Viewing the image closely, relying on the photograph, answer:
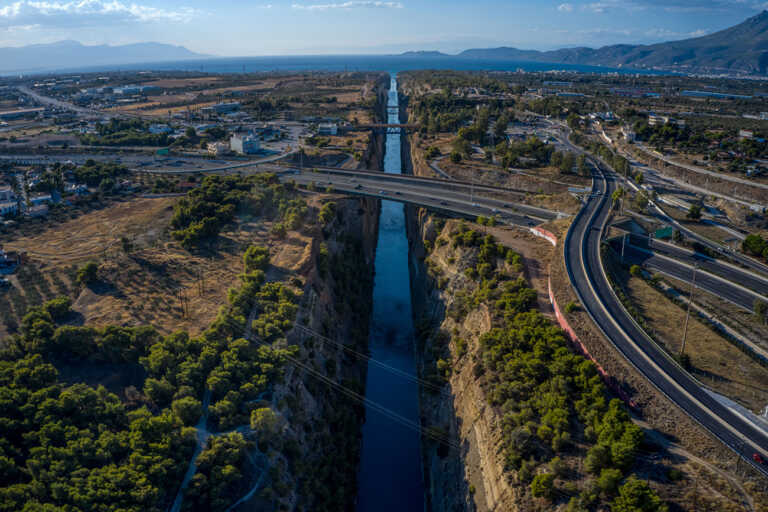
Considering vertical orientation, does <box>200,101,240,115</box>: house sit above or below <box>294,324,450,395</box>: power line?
above

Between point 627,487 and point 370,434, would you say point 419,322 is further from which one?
point 627,487

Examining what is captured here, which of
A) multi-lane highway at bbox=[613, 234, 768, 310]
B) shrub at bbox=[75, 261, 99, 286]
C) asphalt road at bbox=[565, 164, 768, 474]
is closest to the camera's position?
asphalt road at bbox=[565, 164, 768, 474]

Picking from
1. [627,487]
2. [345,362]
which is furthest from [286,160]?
[627,487]

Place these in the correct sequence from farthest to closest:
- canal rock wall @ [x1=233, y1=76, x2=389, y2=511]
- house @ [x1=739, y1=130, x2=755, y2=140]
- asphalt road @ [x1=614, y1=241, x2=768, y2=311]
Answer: house @ [x1=739, y1=130, x2=755, y2=140] → asphalt road @ [x1=614, y1=241, x2=768, y2=311] → canal rock wall @ [x1=233, y1=76, x2=389, y2=511]

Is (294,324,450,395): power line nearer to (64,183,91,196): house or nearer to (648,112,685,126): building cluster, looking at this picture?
(64,183,91,196): house

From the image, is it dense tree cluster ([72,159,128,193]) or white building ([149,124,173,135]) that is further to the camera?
white building ([149,124,173,135])

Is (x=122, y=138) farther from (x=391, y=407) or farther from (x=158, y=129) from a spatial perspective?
(x=391, y=407)

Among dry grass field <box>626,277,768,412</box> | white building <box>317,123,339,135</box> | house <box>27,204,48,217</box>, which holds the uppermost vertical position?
white building <box>317,123,339,135</box>

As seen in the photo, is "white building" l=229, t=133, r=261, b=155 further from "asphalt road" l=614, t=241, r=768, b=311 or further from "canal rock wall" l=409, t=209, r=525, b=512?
"asphalt road" l=614, t=241, r=768, b=311

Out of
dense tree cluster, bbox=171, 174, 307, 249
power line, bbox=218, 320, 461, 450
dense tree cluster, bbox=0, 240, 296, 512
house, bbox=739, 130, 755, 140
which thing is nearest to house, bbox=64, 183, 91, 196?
dense tree cluster, bbox=171, 174, 307, 249
